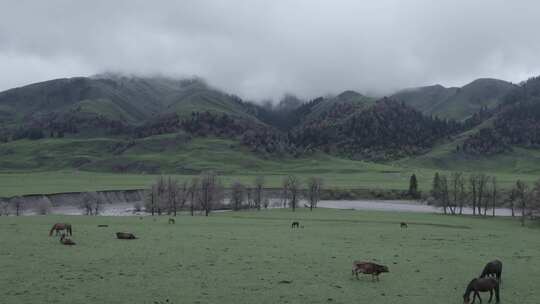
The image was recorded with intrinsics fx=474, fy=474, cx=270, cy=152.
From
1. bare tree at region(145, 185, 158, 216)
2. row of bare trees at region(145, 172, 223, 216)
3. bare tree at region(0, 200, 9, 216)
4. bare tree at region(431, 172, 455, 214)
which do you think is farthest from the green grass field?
bare tree at region(0, 200, 9, 216)

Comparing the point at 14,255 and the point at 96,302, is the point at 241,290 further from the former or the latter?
the point at 14,255

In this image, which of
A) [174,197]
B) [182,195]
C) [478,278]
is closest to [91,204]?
[182,195]

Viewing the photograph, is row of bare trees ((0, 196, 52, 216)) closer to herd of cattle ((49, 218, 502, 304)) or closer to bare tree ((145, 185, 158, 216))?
bare tree ((145, 185, 158, 216))

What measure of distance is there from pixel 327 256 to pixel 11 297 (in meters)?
23.5

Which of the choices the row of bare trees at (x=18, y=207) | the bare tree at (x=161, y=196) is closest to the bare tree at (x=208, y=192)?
the bare tree at (x=161, y=196)

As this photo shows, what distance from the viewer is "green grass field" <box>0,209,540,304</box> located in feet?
85.5

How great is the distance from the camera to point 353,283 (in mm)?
29672

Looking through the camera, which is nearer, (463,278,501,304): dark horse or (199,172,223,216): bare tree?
(463,278,501,304): dark horse

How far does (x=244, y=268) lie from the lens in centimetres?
3341

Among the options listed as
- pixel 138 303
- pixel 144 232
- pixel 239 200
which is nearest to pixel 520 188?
pixel 239 200

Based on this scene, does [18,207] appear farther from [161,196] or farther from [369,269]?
[369,269]

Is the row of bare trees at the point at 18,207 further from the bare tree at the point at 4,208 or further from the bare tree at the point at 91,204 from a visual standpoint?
the bare tree at the point at 91,204

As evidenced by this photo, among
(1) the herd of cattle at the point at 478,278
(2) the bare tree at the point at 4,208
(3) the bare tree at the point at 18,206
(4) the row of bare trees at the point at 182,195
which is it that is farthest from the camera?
(3) the bare tree at the point at 18,206

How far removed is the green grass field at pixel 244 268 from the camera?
26047mm
